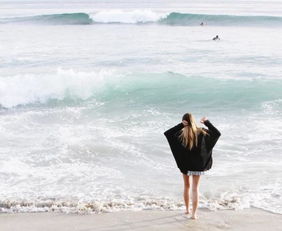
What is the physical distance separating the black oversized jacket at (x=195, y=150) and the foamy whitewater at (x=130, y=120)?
1022 mm

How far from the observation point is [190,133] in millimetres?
6055

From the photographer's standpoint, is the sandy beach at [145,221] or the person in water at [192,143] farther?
the sandy beach at [145,221]

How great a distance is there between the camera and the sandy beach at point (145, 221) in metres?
6.21

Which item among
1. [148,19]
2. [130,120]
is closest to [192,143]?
[130,120]

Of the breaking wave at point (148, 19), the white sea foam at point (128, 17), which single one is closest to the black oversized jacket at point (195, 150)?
the breaking wave at point (148, 19)

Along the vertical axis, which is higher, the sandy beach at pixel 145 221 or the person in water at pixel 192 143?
the person in water at pixel 192 143

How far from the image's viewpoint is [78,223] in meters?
6.40

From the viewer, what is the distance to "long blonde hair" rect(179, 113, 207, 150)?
19.9 ft

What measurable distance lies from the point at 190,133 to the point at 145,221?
1.35 m

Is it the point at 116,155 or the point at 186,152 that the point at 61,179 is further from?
the point at 186,152

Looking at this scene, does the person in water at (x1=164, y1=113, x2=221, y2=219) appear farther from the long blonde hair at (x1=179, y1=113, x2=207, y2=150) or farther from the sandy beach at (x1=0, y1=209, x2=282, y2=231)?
the sandy beach at (x1=0, y1=209, x2=282, y2=231)

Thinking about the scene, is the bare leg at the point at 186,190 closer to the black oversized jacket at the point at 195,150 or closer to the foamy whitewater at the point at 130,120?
the black oversized jacket at the point at 195,150

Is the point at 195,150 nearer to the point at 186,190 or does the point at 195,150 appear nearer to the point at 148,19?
the point at 186,190

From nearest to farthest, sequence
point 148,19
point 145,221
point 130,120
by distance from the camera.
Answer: point 145,221, point 130,120, point 148,19
